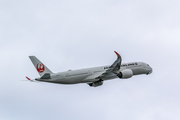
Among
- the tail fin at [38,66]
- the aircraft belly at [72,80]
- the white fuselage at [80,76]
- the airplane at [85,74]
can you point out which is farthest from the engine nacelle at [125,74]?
the tail fin at [38,66]

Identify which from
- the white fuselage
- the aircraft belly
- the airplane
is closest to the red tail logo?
the airplane

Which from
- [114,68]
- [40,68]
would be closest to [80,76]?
[114,68]

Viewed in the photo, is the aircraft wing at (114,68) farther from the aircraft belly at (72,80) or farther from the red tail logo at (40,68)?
the red tail logo at (40,68)

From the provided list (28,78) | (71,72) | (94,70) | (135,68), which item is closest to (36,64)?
(28,78)

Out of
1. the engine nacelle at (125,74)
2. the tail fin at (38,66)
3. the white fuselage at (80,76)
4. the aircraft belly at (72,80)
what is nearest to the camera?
the white fuselage at (80,76)

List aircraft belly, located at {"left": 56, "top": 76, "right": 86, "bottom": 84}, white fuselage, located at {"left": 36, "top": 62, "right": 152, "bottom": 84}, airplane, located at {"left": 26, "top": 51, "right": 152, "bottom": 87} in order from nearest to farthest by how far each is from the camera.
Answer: airplane, located at {"left": 26, "top": 51, "right": 152, "bottom": 87}
white fuselage, located at {"left": 36, "top": 62, "right": 152, "bottom": 84}
aircraft belly, located at {"left": 56, "top": 76, "right": 86, "bottom": 84}

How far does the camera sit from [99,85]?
59719mm

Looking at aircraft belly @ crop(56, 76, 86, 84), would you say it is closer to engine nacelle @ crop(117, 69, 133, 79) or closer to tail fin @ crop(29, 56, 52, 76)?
tail fin @ crop(29, 56, 52, 76)

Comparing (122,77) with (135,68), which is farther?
(135,68)

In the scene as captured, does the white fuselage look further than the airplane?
Yes

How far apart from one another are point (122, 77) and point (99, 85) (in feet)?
17.6

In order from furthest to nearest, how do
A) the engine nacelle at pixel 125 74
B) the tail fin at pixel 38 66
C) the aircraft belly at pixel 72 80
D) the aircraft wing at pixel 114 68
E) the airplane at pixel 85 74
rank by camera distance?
the engine nacelle at pixel 125 74 < the tail fin at pixel 38 66 < the aircraft belly at pixel 72 80 < the airplane at pixel 85 74 < the aircraft wing at pixel 114 68

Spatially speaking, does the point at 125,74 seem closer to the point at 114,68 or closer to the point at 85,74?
the point at 114,68

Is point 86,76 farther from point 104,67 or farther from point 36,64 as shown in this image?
point 36,64
